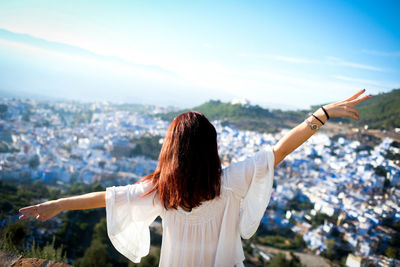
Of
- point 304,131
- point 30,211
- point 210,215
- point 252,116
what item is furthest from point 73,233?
point 252,116

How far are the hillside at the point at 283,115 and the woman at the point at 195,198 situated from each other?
13820 mm

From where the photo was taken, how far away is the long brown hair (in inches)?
29.4

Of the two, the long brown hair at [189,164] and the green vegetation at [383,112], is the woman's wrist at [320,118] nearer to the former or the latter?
the long brown hair at [189,164]

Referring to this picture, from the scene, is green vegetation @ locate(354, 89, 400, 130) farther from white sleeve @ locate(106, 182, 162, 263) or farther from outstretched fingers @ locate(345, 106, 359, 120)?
white sleeve @ locate(106, 182, 162, 263)

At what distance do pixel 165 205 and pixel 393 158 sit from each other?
40.5ft

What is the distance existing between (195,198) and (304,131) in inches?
16.6

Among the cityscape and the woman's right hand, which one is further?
the cityscape

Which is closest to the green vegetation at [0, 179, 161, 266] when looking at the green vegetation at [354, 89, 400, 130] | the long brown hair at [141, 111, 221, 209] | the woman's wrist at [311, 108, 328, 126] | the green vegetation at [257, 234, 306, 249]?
the green vegetation at [257, 234, 306, 249]

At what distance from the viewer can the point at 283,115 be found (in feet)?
65.6

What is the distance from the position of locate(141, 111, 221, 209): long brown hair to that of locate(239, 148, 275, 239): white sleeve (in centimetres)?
13

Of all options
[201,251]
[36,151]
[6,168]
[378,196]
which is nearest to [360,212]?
[378,196]

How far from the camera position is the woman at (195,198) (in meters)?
0.75

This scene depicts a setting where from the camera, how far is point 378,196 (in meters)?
9.33

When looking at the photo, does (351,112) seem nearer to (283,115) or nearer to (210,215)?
(210,215)
